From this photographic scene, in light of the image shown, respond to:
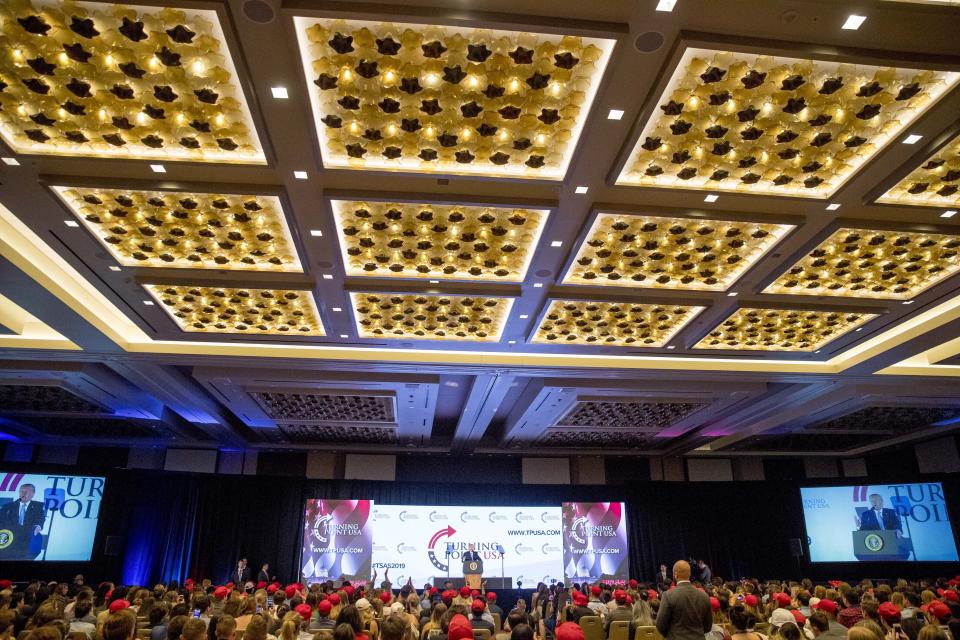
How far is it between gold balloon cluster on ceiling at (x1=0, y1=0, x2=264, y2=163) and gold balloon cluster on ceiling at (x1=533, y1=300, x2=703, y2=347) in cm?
499

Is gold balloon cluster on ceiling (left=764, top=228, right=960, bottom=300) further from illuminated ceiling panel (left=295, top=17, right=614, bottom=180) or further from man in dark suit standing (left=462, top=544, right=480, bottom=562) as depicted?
man in dark suit standing (left=462, top=544, right=480, bottom=562)

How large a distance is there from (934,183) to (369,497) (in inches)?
630

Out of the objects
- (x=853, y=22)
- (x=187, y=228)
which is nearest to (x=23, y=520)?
(x=187, y=228)

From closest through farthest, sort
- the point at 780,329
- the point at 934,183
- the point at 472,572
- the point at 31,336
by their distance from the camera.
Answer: the point at 934,183 < the point at 780,329 < the point at 31,336 < the point at 472,572

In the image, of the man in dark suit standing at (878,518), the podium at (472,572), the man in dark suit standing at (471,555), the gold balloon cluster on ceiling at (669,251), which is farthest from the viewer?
the man in dark suit standing at (878,518)

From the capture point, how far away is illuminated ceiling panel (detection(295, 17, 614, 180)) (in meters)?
4.43

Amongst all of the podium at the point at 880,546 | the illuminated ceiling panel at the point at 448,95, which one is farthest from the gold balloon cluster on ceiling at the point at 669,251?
the podium at the point at 880,546

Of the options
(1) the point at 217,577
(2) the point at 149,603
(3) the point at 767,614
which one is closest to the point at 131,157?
(2) the point at 149,603

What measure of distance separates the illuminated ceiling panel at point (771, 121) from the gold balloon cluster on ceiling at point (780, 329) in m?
3.39

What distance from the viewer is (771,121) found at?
525cm

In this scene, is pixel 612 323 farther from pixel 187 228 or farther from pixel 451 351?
pixel 187 228

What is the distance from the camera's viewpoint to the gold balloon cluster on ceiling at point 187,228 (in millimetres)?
6391

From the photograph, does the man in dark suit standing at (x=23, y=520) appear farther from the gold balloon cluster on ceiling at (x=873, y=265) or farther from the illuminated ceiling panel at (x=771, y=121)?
the gold balloon cluster on ceiling at (x=873, y=265)

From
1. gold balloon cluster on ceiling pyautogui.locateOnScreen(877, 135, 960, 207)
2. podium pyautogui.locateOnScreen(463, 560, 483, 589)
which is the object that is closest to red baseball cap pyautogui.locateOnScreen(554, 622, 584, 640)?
gold balloon cluster on ceiling pyautogui.locateOnScreen(877, 135, 960, 207)
